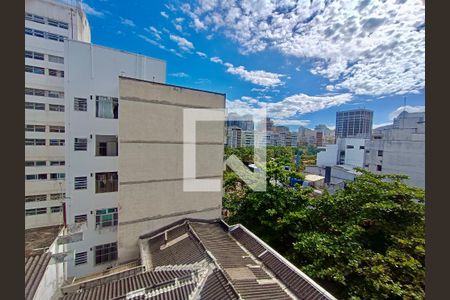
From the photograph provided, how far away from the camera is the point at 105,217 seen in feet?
33.4

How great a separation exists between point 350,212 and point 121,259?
9965mm

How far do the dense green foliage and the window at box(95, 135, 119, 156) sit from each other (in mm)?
7110

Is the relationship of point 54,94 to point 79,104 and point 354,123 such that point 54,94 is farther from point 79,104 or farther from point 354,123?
point 354,123

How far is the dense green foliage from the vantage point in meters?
5.55

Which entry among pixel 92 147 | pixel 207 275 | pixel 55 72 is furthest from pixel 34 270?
pixel 55 72

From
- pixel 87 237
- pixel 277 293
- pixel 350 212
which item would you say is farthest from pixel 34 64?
pixel 350 212

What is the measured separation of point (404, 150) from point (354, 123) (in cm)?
3624

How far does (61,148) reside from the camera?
15.3 meters

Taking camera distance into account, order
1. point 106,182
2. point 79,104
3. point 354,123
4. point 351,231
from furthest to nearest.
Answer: point 354,123
point 106,182
point 79,104
point 351,231

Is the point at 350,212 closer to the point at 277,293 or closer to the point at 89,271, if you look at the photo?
the point at 277,293

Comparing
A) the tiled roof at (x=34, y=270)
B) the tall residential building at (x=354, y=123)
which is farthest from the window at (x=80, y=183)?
the tall residential building at (x=354, y=123)

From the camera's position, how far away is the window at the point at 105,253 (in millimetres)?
10177

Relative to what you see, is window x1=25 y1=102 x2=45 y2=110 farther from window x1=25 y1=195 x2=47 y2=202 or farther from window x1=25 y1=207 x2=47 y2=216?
window x1=25 y1=207 x2=47 y2=216

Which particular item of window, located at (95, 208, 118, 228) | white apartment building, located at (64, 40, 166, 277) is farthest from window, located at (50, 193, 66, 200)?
window, located at (95, 208, 118, 228)
